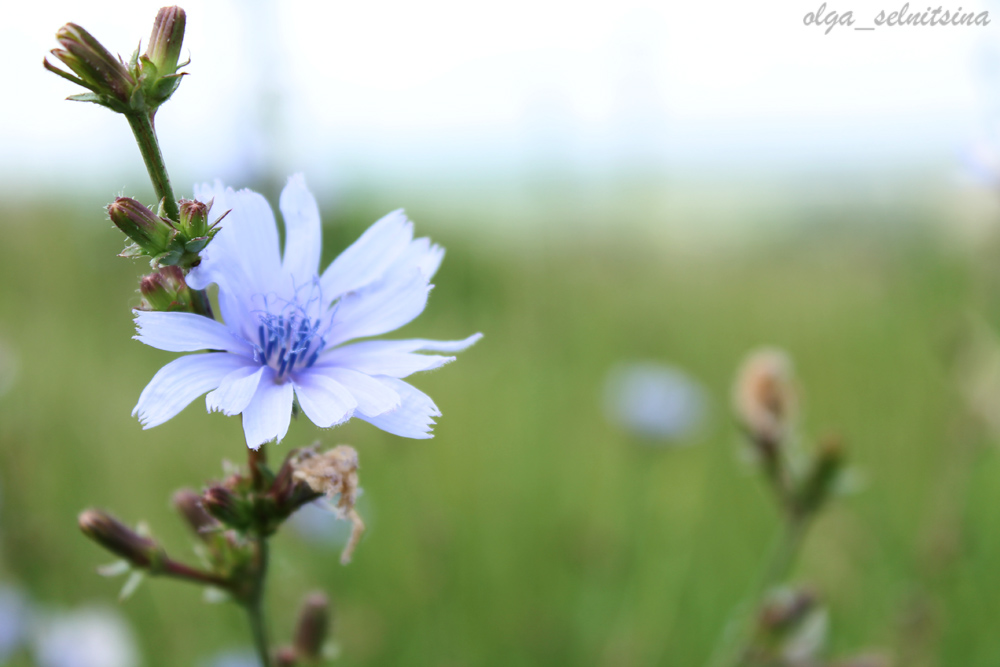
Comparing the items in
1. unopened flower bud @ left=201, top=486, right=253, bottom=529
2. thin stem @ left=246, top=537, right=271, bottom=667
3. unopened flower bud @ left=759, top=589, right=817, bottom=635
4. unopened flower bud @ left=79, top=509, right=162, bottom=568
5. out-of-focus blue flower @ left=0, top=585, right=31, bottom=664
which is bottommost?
out-of-focus blue flower @ left=0, top=585, right=31, bottom=664

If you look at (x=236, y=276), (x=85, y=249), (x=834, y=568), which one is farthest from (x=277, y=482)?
(x=85, y=249)

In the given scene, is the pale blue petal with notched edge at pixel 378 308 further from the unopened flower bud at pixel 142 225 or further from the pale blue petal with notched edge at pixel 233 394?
the unopened flower bud at pixel 142 225

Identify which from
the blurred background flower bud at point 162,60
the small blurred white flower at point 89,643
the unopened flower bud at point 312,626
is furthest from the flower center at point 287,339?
the small blurred white flower at point 89,643

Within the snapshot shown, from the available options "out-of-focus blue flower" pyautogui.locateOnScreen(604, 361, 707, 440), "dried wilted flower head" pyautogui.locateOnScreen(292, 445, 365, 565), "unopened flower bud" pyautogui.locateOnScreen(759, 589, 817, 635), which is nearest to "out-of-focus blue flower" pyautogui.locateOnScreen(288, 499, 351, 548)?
"out-of-focus blue flower" pyautogui.locateOnScreen(604, 361, 707, 440)

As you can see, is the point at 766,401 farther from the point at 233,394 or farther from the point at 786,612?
the point at 233,394

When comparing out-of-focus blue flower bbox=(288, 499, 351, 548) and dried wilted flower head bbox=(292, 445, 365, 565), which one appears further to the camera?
out-of-focus blue flower bbox=(288, 499, 351, 548)

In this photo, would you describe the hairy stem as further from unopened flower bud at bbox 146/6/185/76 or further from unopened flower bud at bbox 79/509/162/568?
unopened flower bud at bbox 146/6/185/76
